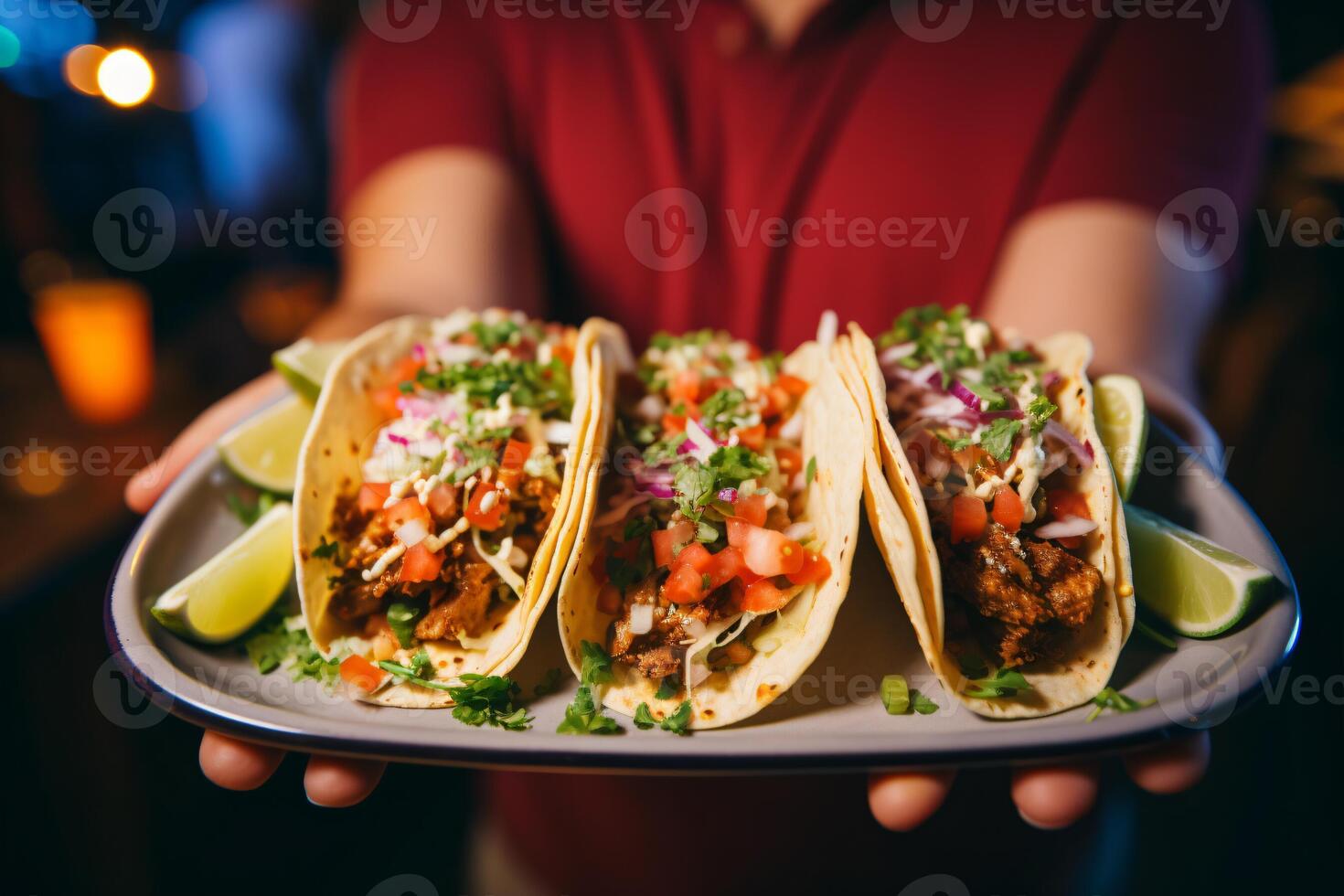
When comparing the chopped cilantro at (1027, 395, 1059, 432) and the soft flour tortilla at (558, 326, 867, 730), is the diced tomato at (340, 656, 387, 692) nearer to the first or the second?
the soft flour tortilla at (558, 326, 867, 730)

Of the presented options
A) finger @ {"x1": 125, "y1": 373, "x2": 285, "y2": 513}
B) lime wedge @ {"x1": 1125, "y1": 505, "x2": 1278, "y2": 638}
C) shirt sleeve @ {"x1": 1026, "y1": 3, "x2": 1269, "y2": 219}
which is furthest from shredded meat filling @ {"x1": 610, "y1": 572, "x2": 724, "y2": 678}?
shirt sleeve @ {"x1": 1026, "y1": 3, "x2": 1269, "y2": 219}

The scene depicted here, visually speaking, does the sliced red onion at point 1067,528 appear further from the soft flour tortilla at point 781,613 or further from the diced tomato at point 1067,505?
the soft flour tortilla at point 781,613

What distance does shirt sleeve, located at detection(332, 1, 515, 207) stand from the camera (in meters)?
3.11

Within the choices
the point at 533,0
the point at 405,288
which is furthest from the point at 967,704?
the point at 533,0

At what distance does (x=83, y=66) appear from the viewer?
4082 millimetres

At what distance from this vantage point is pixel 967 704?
1544 millimetres

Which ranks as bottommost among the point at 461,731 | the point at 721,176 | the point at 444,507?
the point at 461,731

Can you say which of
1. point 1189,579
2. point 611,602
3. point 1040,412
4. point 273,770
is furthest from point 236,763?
point 1189,579

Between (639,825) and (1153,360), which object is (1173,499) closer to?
(1153,360)

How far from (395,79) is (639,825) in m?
3.18

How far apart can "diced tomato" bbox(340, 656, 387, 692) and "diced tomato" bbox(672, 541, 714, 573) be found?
72 centimetres

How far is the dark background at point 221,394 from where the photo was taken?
304 centimetres

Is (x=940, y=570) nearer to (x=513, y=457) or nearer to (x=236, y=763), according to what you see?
(x=513, y=457)

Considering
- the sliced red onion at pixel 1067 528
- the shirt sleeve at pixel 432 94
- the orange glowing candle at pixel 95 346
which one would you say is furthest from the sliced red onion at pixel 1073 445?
the orange glowing candle at pixel 95 346
